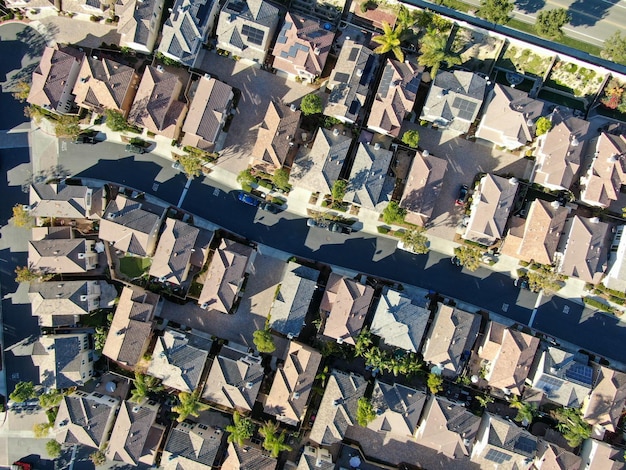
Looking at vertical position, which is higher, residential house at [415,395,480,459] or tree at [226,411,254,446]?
residential house at [415,395,480,459]

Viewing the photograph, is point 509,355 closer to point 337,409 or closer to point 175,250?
point 337,409

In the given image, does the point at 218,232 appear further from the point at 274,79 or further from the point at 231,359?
the point at 274,79

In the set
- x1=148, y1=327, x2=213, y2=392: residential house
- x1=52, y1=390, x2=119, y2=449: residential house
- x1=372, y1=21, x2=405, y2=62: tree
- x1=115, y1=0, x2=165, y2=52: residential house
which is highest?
x1=372, y1=21, x2=405, y2=62: tree

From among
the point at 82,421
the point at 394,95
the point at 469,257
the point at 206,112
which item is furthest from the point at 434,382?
the point at 82,421

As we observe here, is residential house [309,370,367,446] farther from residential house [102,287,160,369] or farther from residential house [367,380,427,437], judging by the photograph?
residential house [102,287,160,369]

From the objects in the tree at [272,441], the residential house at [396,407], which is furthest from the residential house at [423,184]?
the tree at [272,441]

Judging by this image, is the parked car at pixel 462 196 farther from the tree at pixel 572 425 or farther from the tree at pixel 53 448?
the tree at pixel 53 448

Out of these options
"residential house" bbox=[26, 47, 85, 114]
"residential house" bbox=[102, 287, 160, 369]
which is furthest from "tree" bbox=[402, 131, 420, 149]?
"residential house" bbox=[26, 47, 85, 114]
